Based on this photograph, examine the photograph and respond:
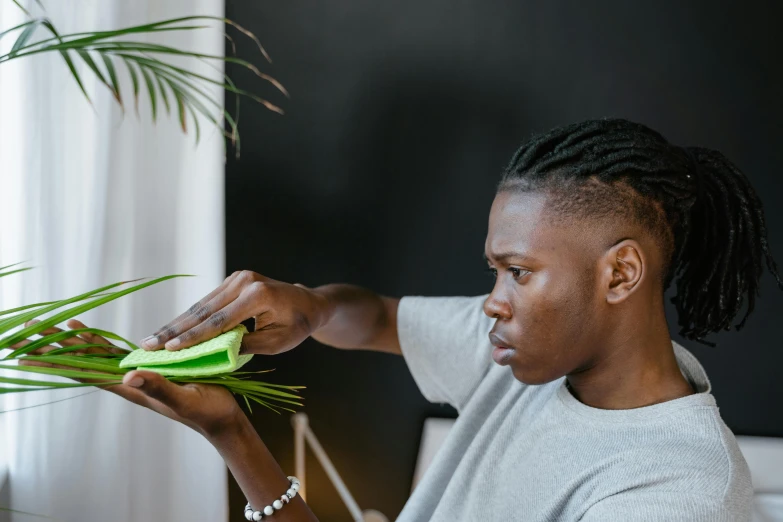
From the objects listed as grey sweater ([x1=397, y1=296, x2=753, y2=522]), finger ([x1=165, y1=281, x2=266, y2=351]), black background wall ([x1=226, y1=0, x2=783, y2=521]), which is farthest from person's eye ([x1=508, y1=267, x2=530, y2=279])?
black background wall ([x1=226, y1=0, x2=783, y2=521])

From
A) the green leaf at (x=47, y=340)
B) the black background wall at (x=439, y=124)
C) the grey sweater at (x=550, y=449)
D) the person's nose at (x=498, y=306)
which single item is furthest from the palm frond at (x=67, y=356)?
the black background wall at (x=439, y=124)

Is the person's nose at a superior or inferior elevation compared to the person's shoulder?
superior

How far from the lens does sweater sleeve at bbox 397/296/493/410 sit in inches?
52.0

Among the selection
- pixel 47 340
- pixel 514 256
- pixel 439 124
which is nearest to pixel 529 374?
pixel 514 256

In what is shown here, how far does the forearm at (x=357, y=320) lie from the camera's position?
131 centimetres

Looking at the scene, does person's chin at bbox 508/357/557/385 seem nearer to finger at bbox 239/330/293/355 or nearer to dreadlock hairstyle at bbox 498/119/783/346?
dreadlock hairstyle at bbox 498/119/783/346

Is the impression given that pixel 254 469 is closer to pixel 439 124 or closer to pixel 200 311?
Answer: pixel 200 311

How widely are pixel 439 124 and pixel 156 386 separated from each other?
3.90 ft

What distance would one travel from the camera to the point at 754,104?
176 centimetres

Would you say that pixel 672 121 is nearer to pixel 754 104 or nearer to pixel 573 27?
pixel 754 104

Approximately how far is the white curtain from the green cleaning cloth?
0.49 m

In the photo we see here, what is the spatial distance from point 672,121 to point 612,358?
3.12ft

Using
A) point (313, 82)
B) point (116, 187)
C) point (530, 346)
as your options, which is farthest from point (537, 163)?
point (313, 82)

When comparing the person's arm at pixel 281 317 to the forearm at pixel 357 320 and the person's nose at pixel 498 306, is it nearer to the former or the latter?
the forearm at pixel 357 320
